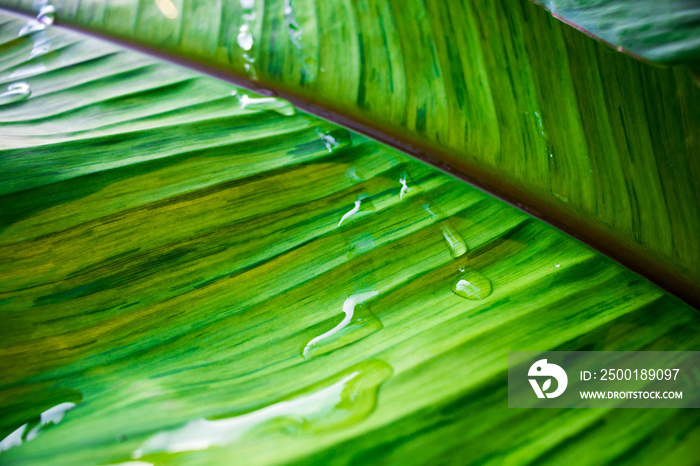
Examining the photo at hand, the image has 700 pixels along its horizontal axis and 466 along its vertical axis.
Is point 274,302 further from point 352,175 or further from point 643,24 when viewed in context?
point 643,24

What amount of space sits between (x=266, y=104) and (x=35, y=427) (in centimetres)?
54

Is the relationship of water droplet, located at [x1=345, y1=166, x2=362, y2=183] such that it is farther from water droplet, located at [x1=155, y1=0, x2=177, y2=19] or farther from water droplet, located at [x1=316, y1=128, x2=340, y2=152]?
water droplet, located at [x1=155, y1=0, x2=177, y2=19]

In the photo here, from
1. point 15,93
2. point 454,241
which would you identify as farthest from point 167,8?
point 454,241

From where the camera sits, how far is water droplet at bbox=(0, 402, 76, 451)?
408 millimetres

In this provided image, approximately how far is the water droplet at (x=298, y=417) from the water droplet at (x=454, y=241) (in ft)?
0.63

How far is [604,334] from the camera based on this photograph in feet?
1.63

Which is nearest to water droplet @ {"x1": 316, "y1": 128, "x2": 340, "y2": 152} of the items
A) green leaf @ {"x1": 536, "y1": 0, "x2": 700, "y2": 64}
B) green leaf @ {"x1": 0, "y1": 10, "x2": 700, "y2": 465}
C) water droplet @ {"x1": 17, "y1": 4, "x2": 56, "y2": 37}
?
green leaf @ {"x1": 0, "y1": 10, "x2": 700, "y2": 465}

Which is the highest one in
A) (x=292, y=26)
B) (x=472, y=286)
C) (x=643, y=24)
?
(x=292, y=26)

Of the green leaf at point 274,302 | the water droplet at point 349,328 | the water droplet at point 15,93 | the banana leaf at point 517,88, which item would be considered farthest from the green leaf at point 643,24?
the water droplet at point 15,93

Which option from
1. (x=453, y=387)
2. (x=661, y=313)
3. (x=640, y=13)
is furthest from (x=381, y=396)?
(x=640, y=13)

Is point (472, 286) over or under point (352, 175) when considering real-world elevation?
under

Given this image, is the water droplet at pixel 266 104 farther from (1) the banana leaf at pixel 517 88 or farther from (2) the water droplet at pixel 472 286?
(2) the water droplet at pixel 472 286

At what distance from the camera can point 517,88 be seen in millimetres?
588

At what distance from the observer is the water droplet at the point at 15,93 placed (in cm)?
70
